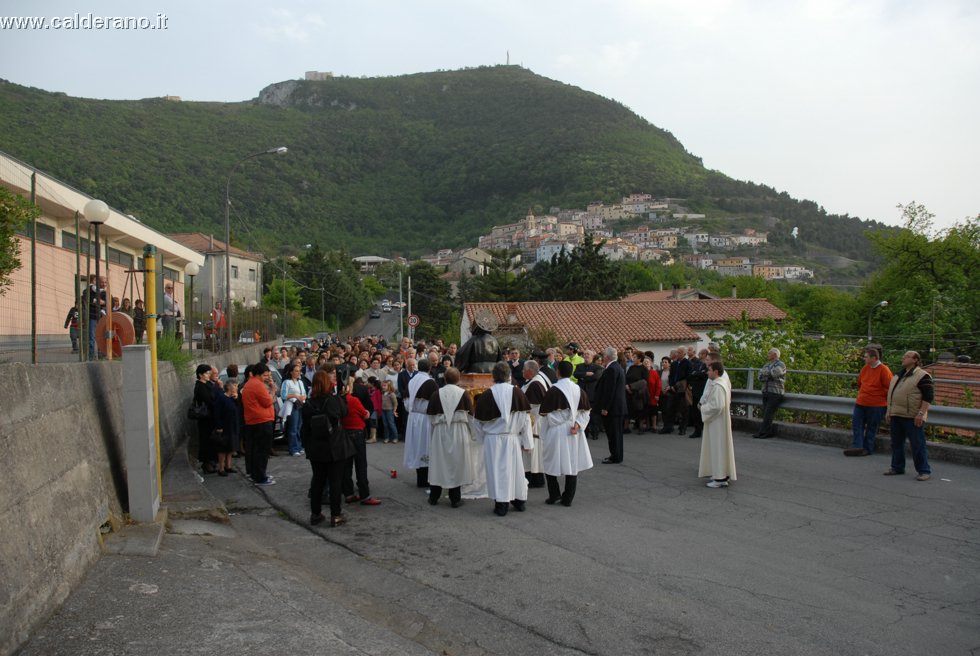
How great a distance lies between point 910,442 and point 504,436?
5.38 meters

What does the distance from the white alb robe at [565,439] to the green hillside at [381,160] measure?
59.8m

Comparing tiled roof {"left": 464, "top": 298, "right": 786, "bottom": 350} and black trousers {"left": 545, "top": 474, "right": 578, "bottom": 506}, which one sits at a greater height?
tiled roof {"left": 464, "top": 298, "right": 786, "bottom": 350}

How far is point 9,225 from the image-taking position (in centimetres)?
628

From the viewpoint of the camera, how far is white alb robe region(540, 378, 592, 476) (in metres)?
9.47

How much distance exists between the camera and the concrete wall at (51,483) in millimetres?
4676

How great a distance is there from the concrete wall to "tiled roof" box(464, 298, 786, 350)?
114 ft

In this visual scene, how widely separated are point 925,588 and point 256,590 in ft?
17.1

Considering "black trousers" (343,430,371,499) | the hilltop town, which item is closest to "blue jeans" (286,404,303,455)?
"black trousers" (343,430,371,499)

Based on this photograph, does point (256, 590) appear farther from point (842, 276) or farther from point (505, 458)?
point (842, 276)

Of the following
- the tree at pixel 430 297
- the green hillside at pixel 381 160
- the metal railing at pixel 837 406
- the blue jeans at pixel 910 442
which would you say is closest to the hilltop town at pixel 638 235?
the green hillside at pixel 381 160

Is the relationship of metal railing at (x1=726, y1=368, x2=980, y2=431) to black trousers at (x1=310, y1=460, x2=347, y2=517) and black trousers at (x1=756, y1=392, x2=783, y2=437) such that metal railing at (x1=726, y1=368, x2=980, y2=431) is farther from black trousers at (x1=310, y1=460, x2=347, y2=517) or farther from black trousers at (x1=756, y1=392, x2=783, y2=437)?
black trousers at (x1=310, y1=460, x2=347, y2=517)

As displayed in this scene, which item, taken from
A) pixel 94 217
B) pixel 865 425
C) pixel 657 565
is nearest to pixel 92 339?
pixel 94 217

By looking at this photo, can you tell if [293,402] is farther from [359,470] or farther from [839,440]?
[839,440]

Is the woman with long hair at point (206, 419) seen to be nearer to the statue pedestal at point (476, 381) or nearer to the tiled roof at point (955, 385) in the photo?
the statue pedestal at point (476, 381)
